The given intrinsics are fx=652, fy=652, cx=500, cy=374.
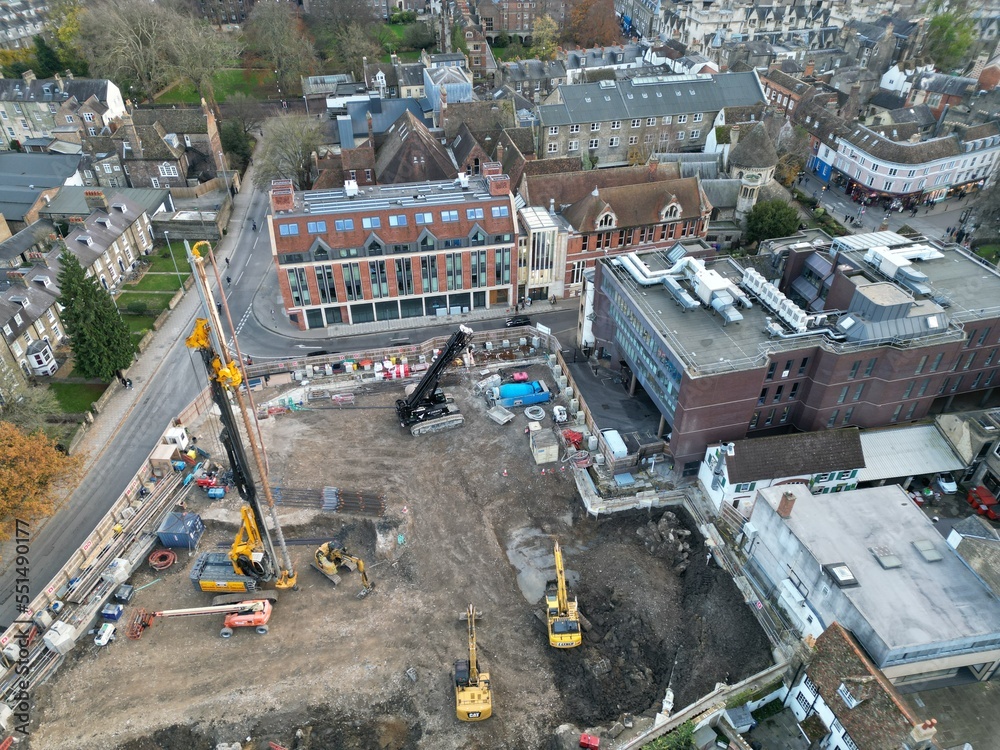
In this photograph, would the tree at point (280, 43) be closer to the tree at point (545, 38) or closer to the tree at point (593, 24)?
the tree at point (545, 38)

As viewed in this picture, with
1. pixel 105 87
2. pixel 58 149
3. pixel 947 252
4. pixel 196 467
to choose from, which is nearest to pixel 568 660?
pixel 196 467

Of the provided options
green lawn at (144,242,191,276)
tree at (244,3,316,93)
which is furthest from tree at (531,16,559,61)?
green lawn at (144,242,191,276)

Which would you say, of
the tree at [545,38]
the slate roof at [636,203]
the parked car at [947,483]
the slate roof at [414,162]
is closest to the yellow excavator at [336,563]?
the slate roof at [636,203]

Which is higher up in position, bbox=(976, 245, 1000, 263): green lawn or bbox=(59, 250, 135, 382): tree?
bbox=(59, 250, 135, 382): tree

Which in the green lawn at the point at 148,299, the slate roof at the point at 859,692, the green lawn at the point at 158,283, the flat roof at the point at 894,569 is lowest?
the green lawn at the point at 148,299

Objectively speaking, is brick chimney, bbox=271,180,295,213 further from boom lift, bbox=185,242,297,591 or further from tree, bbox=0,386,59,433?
boom lift, bbox=185,242,297,591

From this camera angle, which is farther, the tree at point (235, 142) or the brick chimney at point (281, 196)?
the tree at point (235, 142)

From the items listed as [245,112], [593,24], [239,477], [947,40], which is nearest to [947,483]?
[239,477]

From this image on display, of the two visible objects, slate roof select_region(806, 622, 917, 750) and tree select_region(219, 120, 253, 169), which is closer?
slate roof select_region(806, 622, 917, 750)
